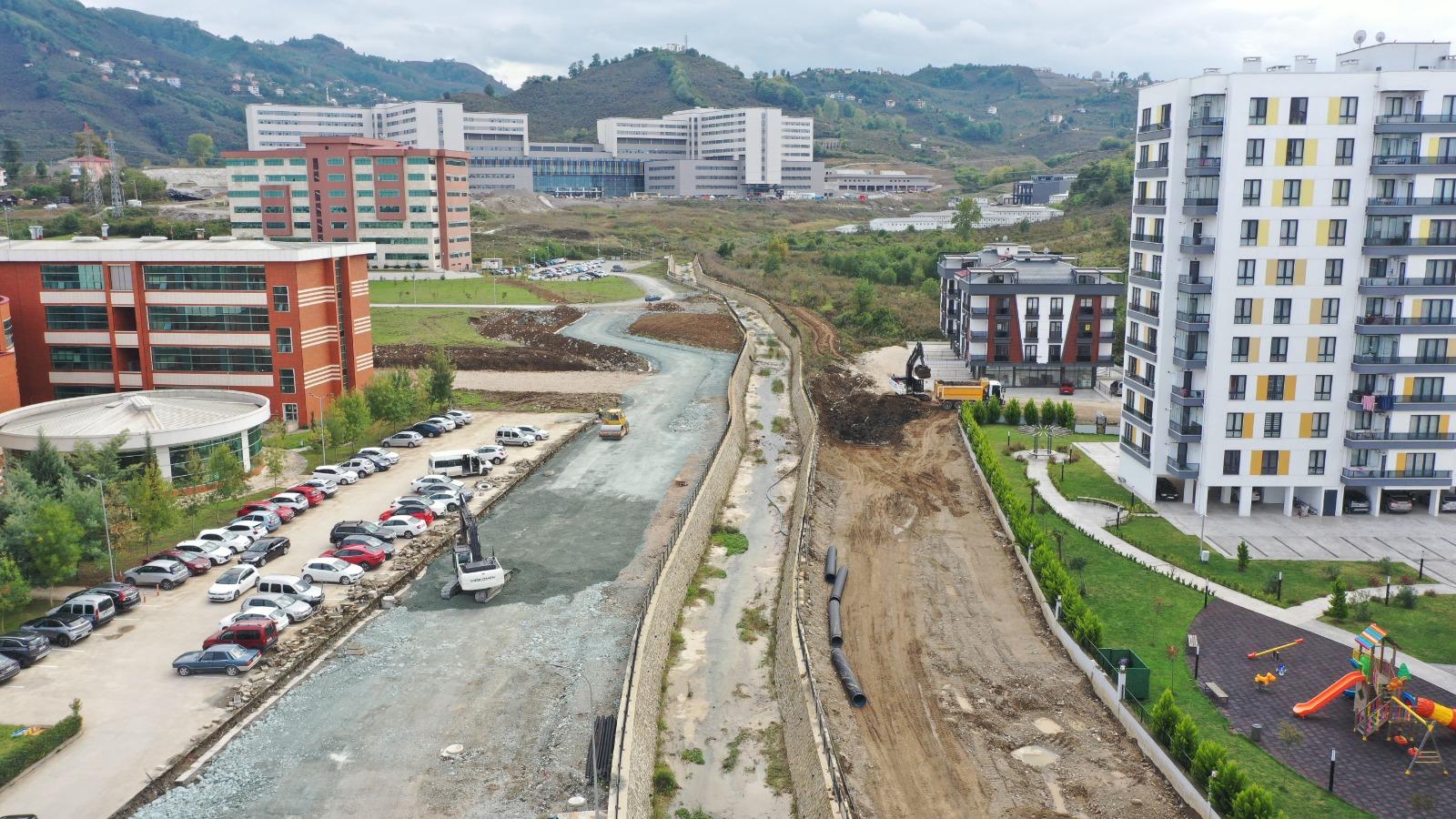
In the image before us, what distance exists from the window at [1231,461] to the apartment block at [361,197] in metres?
111

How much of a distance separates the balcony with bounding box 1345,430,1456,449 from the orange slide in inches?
790

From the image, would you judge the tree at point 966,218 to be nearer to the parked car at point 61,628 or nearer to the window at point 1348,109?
the window at point 1348,109

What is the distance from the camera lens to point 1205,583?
40.2m

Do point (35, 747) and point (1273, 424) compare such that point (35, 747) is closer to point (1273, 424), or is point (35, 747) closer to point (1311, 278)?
point (1273, 424)

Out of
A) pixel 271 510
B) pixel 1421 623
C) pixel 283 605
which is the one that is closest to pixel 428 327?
pixel 271 510

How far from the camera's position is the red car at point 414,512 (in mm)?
47531

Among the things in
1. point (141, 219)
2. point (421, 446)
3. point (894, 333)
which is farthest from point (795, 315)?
point (141, 219)

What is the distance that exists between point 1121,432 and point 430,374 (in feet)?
138

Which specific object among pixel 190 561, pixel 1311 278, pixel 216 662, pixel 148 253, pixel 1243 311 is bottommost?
pixel 216 662

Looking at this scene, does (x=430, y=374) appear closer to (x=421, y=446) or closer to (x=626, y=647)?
(x=421, y=446)

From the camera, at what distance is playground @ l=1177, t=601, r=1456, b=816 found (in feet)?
87.5

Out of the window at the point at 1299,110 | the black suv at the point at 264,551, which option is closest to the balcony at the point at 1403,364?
the window at the point at 1299,110

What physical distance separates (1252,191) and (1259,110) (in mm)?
3280

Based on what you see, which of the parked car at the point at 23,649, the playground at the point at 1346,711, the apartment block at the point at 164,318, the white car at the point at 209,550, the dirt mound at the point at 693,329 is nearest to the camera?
the playground at the point at 1346,711
